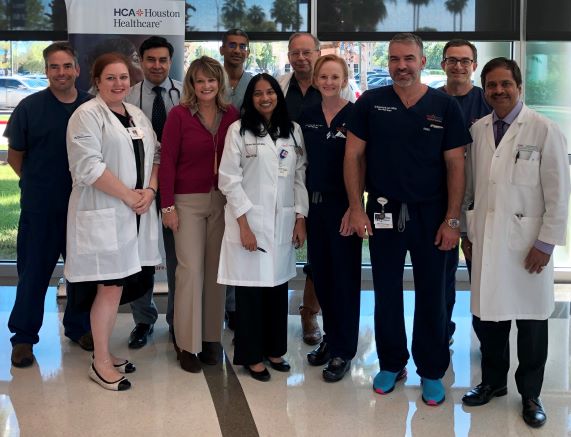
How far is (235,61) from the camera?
4352 mm

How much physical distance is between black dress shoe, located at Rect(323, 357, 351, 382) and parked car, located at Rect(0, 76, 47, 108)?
11.8 ft

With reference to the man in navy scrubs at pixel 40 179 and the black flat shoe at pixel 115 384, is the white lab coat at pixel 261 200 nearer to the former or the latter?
the black flat shoe at pixel 115 384

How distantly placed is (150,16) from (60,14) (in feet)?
3.37

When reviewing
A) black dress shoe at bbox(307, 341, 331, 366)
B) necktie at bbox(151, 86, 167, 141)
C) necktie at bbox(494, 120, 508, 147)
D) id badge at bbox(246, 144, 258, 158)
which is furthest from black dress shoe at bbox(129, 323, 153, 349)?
necktie at bbox(494, 120, 508, 147)

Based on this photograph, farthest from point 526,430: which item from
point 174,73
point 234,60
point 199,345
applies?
point 174,73

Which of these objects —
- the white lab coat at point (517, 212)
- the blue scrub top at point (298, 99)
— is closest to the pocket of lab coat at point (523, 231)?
the white lab coat at point (517, 212)

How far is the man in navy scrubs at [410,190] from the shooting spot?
10.7 ft

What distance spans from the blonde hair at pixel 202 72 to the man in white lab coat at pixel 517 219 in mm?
1290

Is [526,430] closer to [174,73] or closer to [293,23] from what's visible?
[174,73]

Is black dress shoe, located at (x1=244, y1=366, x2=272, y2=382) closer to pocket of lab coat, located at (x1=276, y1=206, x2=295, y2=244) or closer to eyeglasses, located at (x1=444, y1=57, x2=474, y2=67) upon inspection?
pocket of lab coat, located at (x1=276, y1=206, x2=295, y2=244)

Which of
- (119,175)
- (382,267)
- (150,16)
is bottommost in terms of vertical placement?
(382,267)

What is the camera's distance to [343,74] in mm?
3561

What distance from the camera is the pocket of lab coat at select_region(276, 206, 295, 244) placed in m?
3.60

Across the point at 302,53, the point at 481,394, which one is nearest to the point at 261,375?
the point at 481,394
